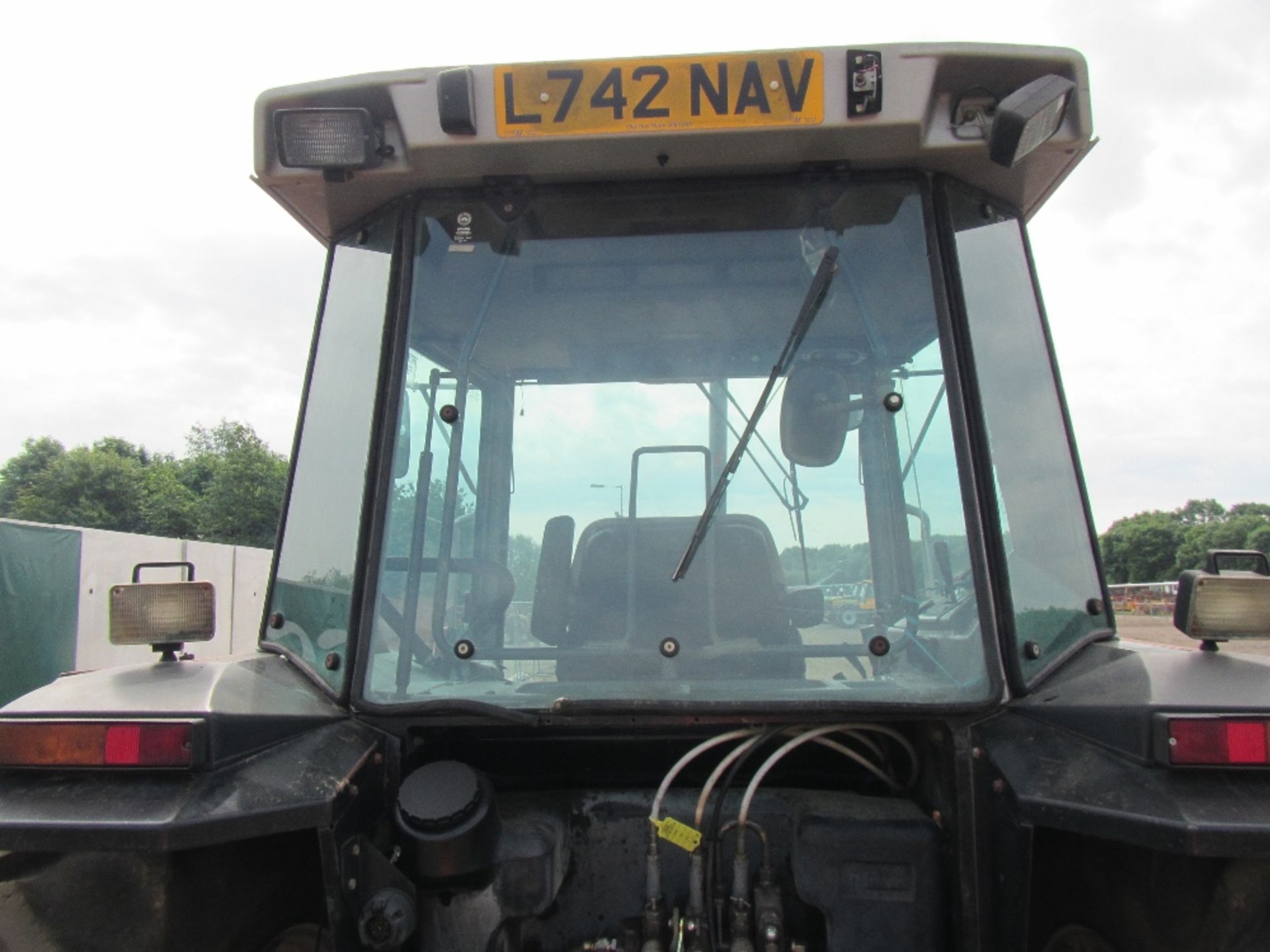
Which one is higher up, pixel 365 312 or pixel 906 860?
pixel 365 312

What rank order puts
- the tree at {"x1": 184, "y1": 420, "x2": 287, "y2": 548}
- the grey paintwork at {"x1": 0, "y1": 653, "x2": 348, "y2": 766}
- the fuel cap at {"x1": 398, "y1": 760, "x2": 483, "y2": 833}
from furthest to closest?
the tree at {"x1": 184, "y1": 420, "x2": 287, "y2": 548} → the fuel cap at {"x1": 398, "y1": 760, "x2": 483, "y2": 833} → the grey paintwork at {"x1": 0, "y1": 653, "x2": 348, "y2": 766}

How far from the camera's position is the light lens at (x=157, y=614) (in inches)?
76.5

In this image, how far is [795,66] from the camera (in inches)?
79.3

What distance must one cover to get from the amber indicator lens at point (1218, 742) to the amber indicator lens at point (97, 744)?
165 cm

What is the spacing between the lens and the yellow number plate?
201cm

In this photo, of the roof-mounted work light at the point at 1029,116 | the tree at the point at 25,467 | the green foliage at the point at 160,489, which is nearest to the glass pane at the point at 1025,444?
the roof-mounted work light at the point at 1029,116

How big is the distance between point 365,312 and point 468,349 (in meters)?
0.27

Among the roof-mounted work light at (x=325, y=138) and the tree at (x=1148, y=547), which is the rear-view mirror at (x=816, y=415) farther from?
the tree at (x=1148, y=547)

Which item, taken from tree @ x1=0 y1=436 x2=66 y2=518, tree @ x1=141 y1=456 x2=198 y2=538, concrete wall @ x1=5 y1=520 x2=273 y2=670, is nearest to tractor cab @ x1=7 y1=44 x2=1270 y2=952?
concrete wall @ x1=5 y1=520 x2=273 y2=670

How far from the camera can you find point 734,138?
6.75 ft

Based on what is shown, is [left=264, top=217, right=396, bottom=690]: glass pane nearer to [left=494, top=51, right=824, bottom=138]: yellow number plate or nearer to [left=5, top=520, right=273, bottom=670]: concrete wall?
[left=494, top=51, right=824, bottom=138]: yellow number plate

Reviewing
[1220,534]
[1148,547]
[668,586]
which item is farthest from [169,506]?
[668,586]

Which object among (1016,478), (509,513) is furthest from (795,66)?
(509,513)

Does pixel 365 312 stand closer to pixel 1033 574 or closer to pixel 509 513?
pixel 509 513
